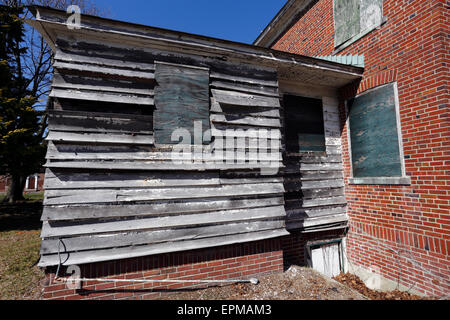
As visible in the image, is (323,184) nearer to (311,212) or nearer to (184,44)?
(311,212)

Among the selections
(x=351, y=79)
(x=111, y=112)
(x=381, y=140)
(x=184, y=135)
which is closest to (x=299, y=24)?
(x=351, y=79)

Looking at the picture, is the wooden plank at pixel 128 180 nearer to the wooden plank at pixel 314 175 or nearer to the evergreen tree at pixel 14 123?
the wooden plank at pixel 314 175

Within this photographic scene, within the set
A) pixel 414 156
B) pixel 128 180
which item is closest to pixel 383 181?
pixel 414 156

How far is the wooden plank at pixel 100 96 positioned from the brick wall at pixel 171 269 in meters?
2.28

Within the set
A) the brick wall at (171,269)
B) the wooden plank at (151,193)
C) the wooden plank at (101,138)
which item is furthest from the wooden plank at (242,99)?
the brick wall at (171,269)

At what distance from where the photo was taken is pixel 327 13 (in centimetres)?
580

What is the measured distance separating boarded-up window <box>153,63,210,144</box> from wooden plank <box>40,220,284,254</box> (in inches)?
54.6

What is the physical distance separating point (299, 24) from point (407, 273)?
285 inches

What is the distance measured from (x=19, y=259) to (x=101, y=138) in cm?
423

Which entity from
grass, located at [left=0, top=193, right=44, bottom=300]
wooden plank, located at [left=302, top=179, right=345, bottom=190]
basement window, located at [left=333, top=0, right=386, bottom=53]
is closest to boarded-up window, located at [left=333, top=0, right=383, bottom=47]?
basement window, located at [left=333, top=0, right=386, bottom=53]

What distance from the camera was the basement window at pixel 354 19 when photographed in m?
4.41

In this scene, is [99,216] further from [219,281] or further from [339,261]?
[339,261]

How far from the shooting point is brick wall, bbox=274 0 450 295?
338 centimetres

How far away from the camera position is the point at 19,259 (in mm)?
4805
